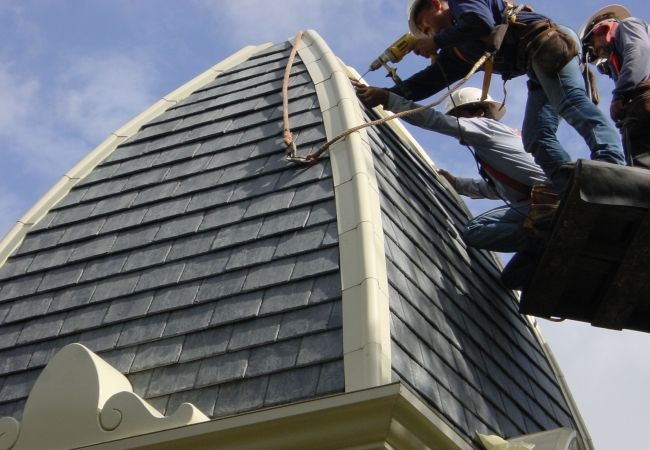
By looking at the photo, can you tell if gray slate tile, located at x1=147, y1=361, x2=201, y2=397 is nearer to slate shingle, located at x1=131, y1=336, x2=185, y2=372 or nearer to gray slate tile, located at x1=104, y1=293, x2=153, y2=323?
slate shingle, located at x1=131, y1=336, x2=185, y2=372

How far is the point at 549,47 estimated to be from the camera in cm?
779

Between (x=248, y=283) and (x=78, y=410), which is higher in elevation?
(x=248, y=283)

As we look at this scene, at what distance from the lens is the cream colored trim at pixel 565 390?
28.5 feet

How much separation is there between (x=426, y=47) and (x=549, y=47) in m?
1.36

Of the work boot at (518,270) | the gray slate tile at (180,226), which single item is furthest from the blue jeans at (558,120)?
the gray slate tile at (180,226)

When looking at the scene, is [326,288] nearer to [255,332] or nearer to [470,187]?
[255,332]

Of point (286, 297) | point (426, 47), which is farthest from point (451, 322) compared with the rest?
point (426, 47)

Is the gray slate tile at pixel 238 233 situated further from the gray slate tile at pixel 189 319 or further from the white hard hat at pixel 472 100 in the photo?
the white hard hat at pixel 472 100

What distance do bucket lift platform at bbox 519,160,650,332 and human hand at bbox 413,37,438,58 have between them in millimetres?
2222

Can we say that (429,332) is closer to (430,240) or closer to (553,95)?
(430,240)

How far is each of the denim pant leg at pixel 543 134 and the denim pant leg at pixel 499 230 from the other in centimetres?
47

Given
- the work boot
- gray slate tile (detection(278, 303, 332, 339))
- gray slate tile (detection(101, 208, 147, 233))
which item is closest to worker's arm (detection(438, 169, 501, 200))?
the work boot

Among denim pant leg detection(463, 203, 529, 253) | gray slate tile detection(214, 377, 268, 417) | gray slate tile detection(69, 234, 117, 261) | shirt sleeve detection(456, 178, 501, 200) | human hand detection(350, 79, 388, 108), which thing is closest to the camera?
gray slate tile detection(214, 377, 268, 417)

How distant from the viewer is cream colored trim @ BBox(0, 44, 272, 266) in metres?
8.61
